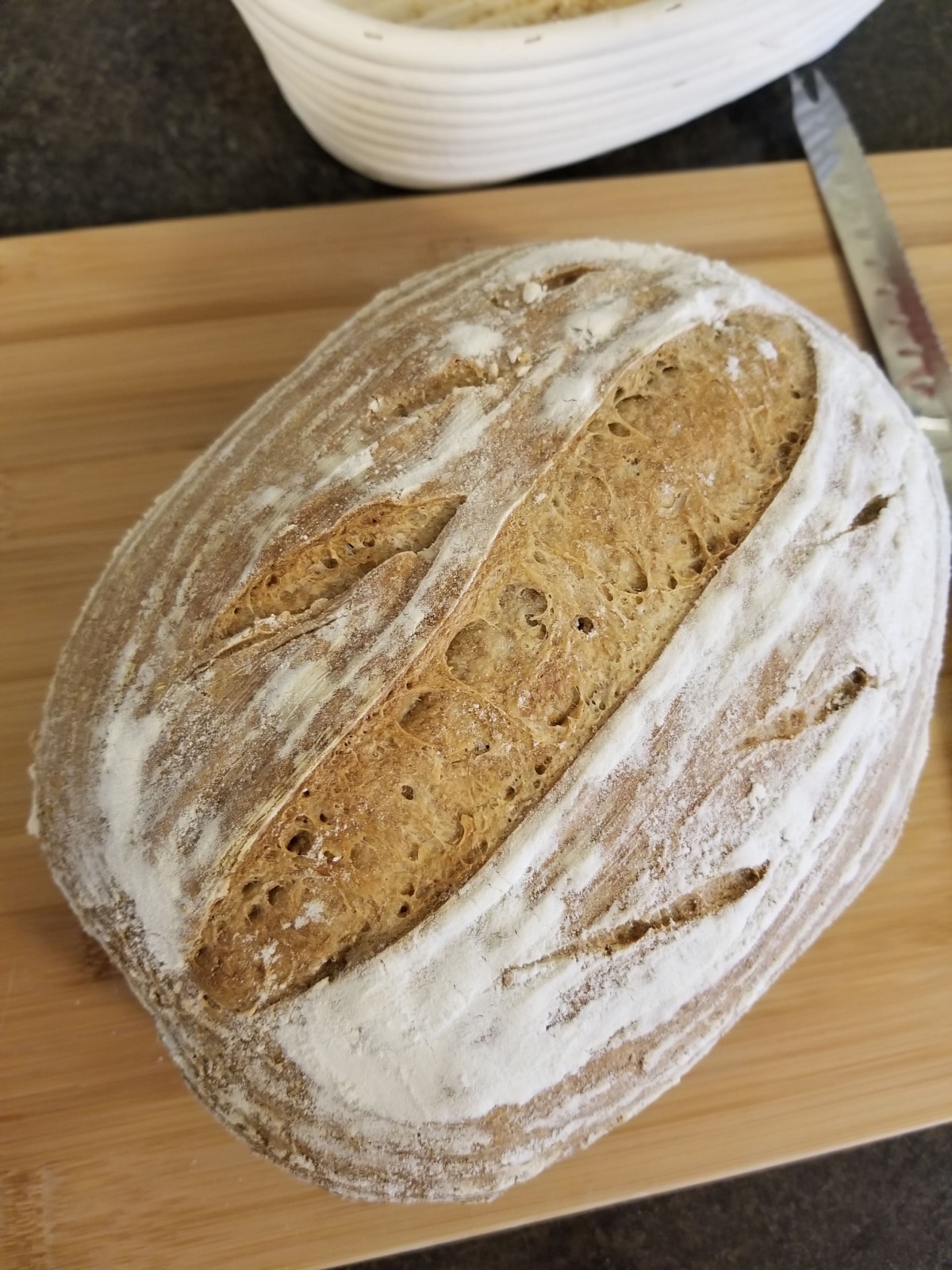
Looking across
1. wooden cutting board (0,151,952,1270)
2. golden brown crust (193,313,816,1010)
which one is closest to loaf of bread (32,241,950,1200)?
golden brown crust (193,313,816,1010)

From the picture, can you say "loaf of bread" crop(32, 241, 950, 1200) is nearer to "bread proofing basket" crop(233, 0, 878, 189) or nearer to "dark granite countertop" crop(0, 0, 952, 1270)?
"bread proofing basket" crop(233, 0, 878, 189)

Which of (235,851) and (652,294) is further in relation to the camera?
(652,294)

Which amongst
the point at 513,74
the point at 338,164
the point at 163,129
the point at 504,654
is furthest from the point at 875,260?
the point at 163,129

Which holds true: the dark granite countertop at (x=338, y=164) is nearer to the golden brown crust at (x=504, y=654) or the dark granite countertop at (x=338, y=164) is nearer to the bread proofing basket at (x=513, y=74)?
the bread proofing basket at (x=513, y=74)

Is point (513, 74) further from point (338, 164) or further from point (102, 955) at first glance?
point (102, 955)

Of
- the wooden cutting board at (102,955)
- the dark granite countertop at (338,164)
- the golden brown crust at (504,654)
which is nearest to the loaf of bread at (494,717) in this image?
the golden brown crust at (504,654)

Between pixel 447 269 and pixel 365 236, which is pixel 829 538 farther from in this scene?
pixel 365 236

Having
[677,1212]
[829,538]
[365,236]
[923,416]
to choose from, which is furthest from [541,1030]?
[365,236]
